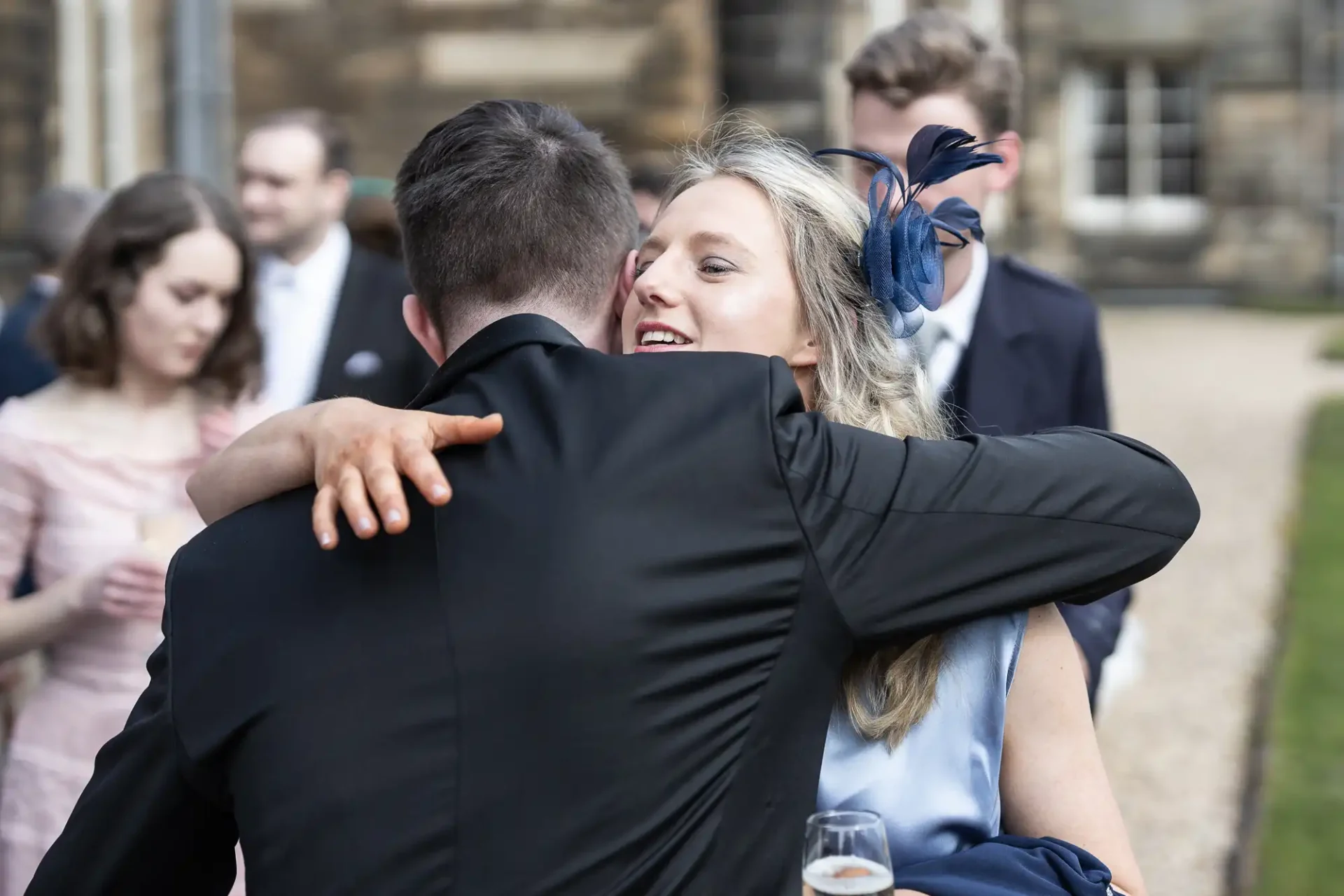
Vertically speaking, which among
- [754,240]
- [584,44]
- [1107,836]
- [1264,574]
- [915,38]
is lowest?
[1264,574]

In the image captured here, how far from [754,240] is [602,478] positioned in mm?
617

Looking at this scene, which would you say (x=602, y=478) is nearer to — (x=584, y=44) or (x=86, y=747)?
(x=86, y=747)

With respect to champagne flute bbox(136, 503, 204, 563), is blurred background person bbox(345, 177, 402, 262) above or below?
above

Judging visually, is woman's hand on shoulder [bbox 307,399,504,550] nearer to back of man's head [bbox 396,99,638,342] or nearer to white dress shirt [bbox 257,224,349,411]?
back of man's head [bbox 396,99,638,342]

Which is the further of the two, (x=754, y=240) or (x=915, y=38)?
(x=915, y=38)

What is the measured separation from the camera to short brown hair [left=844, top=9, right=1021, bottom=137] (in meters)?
3.75

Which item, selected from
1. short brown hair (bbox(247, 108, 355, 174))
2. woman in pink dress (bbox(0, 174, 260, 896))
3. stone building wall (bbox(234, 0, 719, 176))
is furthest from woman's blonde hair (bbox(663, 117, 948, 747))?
stone building wall (bbox(234, 0, 719, 176))

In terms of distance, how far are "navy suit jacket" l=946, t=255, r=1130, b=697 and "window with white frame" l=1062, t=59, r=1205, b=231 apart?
776 inches

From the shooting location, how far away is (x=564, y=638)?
64.3 inches

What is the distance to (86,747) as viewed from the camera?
3336 millimetres

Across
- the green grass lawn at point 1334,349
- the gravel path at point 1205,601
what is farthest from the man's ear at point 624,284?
the green grass lawn at point 1334,349

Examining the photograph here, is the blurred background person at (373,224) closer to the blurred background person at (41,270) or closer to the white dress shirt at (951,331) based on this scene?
the blurred background person at (41,270)

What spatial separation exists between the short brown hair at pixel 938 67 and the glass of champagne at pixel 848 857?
95.1 inches

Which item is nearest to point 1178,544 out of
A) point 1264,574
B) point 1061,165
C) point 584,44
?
point 1264,574
